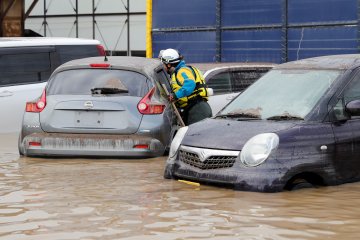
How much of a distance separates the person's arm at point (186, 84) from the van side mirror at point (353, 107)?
3299 mm

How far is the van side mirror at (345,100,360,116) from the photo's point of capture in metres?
9.13

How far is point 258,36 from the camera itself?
2073 centimetres

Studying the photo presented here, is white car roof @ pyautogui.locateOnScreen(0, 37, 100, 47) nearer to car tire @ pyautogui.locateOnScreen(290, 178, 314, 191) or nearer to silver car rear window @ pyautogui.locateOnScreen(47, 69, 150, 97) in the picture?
silver car rear window @ pyautogui.locateOnScreen(47, 69, 150, 97)

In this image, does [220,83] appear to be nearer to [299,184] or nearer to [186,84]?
[186,84]

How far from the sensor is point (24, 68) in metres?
15.4

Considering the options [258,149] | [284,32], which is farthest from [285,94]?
[284,32]

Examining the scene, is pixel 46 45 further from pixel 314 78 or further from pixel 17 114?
pixel 314 78

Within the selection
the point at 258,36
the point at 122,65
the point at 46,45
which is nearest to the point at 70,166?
the point at 122,65

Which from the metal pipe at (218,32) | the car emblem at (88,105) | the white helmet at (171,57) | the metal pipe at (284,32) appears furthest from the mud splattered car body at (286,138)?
the metal pipe at (218,32)

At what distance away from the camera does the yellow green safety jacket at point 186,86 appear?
1215 centimetres

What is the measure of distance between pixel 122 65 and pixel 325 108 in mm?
3341

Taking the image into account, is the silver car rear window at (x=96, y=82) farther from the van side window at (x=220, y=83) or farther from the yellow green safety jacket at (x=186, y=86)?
the van side window at (x=220, y=83)

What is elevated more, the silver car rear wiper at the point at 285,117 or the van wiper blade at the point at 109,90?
the silver car rear wiper at the point at 285,117

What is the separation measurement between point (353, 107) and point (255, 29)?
1181 centimetres
